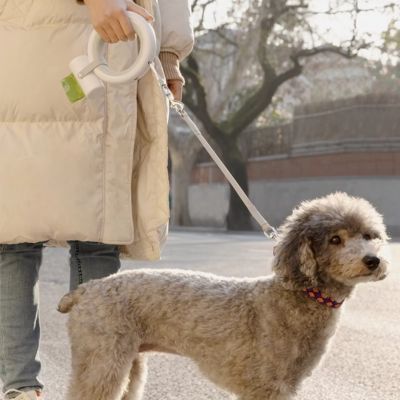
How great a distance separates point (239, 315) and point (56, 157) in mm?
948

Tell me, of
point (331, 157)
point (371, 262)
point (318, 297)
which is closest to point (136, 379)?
point (318, 297)

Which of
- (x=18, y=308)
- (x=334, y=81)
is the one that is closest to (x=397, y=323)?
(x=18, y=308)

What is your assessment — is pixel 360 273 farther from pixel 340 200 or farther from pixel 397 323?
pixel 397 323

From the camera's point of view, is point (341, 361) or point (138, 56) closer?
point (138, 56)

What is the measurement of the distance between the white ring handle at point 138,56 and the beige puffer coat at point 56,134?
15 centimetres

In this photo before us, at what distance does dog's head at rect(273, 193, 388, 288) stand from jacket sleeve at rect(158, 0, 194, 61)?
889 millimetres

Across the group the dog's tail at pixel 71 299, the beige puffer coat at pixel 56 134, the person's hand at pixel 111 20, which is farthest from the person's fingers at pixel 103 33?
the dog's tail at pixel 71 299

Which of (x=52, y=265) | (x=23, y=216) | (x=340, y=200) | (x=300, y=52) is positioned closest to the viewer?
(x=23, y=216)

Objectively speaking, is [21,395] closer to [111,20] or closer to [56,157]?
[56,157]

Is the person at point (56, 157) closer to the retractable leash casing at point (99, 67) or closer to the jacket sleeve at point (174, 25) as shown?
the retractable leash casing at point (99, 67)

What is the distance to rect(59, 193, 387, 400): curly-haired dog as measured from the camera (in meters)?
3.35

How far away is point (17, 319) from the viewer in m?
3.53

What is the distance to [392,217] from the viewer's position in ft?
95.3

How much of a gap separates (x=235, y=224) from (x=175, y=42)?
26376 mm
